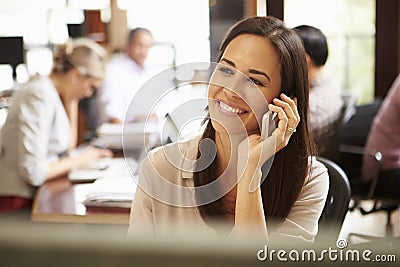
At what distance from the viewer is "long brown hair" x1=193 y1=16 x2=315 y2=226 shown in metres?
1.07

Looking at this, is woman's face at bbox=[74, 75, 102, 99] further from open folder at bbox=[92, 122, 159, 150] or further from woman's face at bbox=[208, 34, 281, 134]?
woman's face at bbox=[208, 34, 281, 134]

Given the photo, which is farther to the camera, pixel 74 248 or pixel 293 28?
pixel 293 28

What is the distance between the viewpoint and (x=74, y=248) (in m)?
0.57

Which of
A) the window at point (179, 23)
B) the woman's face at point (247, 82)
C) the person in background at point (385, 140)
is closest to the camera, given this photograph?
the woman's face at point (247, 82)

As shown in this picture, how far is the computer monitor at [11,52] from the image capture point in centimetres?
146

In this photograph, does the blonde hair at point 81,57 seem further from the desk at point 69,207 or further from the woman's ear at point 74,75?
the desk at point 69,207

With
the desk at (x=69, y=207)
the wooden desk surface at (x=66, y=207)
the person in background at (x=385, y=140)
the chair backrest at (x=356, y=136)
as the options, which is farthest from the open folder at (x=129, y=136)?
the person in background at (x=385, y=140)

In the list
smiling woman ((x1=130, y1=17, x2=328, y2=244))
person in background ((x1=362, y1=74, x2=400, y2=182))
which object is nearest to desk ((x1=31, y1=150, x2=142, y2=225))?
smiling woman ((x1=130, y1=17, x2=328, y2=244))

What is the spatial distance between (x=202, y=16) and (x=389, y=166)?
628 mm

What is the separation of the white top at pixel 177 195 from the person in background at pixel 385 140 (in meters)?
0.40

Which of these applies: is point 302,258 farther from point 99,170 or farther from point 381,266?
point 99,170

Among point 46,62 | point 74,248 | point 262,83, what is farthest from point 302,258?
point 46,62

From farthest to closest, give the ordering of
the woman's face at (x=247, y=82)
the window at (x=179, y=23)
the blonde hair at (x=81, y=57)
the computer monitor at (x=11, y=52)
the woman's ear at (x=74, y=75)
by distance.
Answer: the woman's ear at (x=74, y=75) → the blonde hair at (x=81, y=57) → the computer monitor at (x=11, y=52) → the window at (x=179, y=23) → the woman's face at (x=247, y=82)

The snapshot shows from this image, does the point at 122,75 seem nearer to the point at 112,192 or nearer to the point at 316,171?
the point at 112,192
